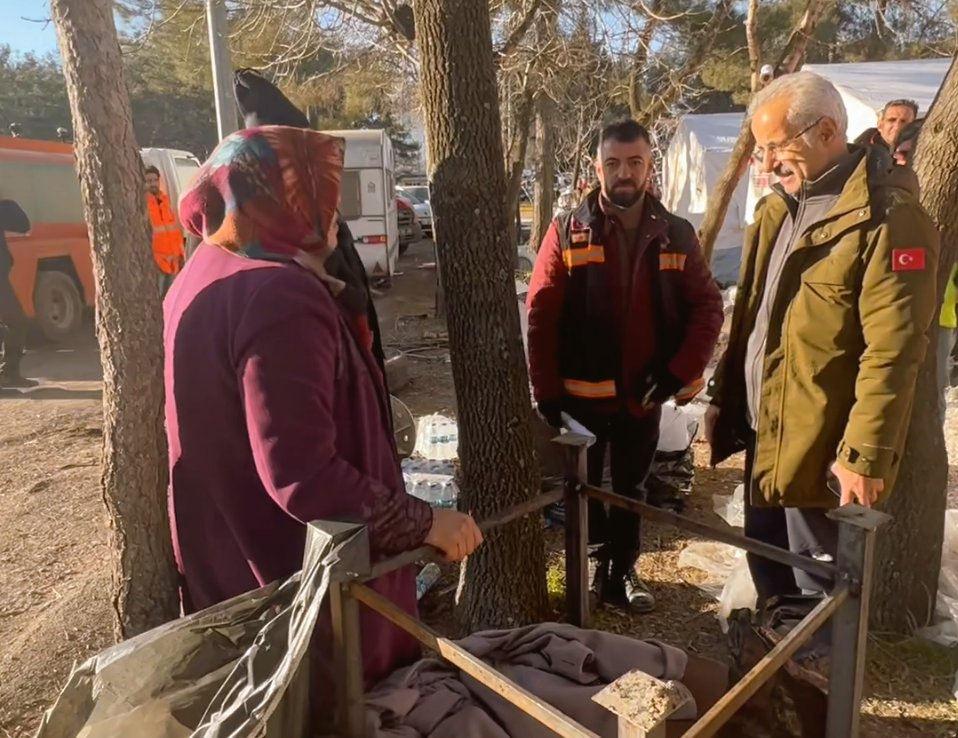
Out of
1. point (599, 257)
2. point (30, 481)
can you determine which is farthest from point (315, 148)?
point (30, 481)

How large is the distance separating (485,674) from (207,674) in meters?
0.50

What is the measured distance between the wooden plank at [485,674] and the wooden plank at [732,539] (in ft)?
2.25

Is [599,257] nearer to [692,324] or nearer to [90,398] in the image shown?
[692,324]

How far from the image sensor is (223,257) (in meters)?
1.45

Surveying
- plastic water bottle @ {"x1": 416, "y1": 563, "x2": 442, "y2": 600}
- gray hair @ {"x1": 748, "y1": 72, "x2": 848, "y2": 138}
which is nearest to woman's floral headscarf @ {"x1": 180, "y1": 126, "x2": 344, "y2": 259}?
gray hair @ {"x1": 748, "y1": 72, "x2": 848, "y2": 138}

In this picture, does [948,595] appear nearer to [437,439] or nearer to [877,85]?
[437,439]

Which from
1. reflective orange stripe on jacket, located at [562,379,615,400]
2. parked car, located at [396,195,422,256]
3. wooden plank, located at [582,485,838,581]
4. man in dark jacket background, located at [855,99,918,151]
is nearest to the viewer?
wooden plank, located at [582,485,838,581]

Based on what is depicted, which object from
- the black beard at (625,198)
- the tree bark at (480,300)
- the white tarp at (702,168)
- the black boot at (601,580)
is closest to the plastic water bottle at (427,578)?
the tree bark at (480,300)

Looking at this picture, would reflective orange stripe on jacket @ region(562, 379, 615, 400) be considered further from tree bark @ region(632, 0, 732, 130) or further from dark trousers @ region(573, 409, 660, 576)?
tree bark @ region(632, 0, 732, 130)

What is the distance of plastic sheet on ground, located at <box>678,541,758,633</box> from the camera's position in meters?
3.06

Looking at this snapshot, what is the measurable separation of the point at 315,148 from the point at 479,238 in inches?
40.9

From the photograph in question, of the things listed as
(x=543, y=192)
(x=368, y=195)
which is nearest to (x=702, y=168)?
(x=543, y=192)

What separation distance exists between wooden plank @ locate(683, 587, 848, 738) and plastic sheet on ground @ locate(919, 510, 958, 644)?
1.62 m

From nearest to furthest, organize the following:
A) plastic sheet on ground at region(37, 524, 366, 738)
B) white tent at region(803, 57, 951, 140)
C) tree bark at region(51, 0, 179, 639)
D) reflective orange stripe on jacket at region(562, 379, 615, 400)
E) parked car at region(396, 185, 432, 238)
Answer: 1. plastic sheet on ground at region(37, 524, 366, 738)
2. tree bark at region(51, 0, 179, 639)
3. reflective orange stripe on jacket at region(562, 379, 615, 400)
4. white tent at region(803, 57, 951, 140)
5. parked car at region(396, 185, 432, 238)
